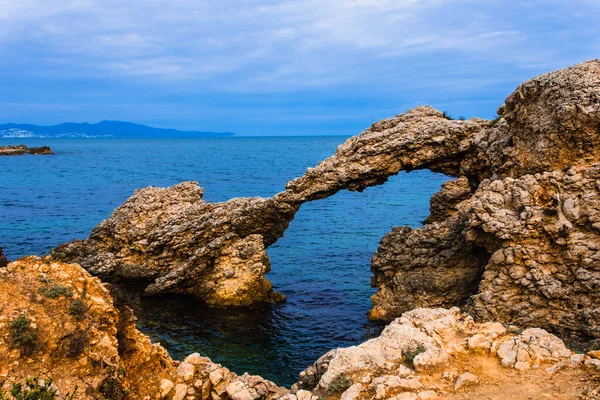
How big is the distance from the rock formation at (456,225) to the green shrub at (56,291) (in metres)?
8.78

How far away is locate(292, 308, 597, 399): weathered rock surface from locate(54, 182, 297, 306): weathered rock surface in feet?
52.0

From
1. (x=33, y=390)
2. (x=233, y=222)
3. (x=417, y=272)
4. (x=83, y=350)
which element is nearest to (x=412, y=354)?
(x=83, y=350)

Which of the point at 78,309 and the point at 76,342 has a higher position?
the point at 78,309

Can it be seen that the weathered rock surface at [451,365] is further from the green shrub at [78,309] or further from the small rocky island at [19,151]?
the small rocky island at [19,151]

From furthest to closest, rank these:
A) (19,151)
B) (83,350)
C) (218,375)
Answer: (19,151)
(218,375)
(83,350)

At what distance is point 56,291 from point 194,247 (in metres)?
17.6

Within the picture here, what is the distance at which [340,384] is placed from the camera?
42.5ft

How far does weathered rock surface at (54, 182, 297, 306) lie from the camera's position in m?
30.4

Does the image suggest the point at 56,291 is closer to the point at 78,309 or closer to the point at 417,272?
the point at 78,309

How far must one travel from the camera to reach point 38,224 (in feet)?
172

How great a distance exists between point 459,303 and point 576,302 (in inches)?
252

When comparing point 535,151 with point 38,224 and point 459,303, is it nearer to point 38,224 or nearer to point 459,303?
point 459,303

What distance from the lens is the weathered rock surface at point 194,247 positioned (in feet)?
99.9

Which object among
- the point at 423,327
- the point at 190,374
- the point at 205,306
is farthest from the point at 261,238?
Answer: the point at 423,327
